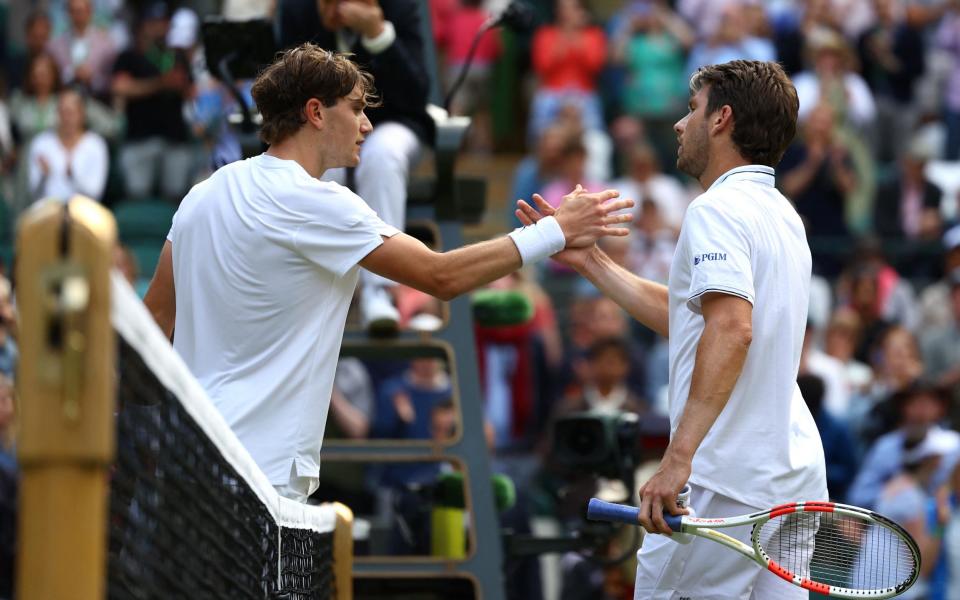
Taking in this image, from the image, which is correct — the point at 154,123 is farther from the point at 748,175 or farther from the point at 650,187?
the point at 748,175

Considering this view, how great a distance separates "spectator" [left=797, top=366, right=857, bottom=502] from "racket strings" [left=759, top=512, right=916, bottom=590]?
4.85 m

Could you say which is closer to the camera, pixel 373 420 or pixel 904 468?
pixel 904 468

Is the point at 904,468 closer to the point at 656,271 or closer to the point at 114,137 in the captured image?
the point at 656,271

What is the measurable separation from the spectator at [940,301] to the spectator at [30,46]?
6982 millimetres

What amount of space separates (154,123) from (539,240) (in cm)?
850

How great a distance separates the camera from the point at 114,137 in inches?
484

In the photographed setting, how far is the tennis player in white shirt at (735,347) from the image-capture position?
159 inches

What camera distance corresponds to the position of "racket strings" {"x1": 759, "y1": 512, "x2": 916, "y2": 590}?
403 cm

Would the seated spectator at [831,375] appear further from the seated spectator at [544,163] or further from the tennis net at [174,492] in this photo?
the tennis net at [174,492]

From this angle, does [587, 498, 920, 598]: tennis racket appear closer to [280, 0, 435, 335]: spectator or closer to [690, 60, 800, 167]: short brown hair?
[690, 60, 800, 167]: short brown hair

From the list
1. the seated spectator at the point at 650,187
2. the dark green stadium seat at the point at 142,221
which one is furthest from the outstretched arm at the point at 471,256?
the dark green stadium seat at the point at 142,221

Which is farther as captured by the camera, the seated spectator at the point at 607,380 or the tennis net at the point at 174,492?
the seated spectator at the point at 607,380

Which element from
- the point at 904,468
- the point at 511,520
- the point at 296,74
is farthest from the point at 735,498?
the point at 904,468

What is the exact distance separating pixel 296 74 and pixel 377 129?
7.14ft
